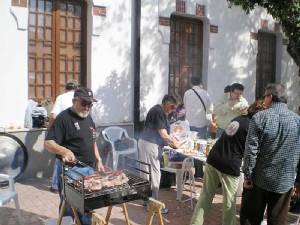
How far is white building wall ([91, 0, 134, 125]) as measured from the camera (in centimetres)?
859

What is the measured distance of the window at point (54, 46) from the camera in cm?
807

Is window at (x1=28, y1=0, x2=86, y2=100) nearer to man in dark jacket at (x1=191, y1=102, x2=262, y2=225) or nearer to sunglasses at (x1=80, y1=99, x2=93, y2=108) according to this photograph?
sunglasses at (x1=80, y1=99, x2=93, y2=108)

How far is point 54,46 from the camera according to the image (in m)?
8.32

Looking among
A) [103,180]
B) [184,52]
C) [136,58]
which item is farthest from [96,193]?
[184,52]

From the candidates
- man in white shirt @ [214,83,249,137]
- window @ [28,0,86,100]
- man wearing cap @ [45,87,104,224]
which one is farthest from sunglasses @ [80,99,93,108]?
window @ [28,0,86,100]

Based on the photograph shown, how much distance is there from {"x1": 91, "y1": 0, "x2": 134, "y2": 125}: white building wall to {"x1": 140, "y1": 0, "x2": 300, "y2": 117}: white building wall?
36 centimetres

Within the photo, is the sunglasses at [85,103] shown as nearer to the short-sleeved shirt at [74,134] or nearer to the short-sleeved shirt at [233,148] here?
the short-sleeved shirt at [74,134]

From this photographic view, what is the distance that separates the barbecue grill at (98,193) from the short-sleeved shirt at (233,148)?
103cm

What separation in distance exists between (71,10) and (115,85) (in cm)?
168

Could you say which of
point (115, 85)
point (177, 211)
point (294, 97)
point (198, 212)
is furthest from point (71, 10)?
point (294, 97)

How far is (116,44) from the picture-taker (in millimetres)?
8805

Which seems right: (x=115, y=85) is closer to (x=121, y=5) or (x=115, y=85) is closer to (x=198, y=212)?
(x=121, y=5)

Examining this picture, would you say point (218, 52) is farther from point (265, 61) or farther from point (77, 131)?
point (77, 131)

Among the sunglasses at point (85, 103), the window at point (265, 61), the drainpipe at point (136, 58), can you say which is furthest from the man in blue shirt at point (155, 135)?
the window at point (265, 61)
